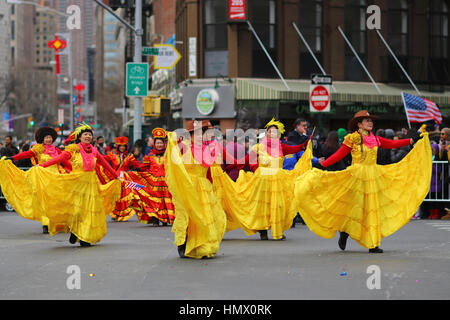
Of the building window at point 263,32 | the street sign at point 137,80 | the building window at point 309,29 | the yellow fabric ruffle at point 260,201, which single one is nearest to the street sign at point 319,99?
the street sign at point 137,80

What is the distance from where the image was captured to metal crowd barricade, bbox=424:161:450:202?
1777 centimetres

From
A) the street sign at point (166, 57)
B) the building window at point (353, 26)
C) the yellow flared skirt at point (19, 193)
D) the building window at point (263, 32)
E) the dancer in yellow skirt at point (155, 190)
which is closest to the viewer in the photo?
the yellow flared skirt at point (19, 193)

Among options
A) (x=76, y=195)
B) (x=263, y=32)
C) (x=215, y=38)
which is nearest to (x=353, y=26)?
(x=263, y=32)

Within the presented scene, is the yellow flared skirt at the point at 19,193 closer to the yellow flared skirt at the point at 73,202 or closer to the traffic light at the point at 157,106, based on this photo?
the yellow flared skirt at the point at 73,202

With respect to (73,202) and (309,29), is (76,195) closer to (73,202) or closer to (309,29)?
(73,202)

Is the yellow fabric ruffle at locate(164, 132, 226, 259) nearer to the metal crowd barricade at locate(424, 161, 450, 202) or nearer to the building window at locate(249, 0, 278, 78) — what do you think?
the metal crowd barricade at locate(424, 161, 450, 202)

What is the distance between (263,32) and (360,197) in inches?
900

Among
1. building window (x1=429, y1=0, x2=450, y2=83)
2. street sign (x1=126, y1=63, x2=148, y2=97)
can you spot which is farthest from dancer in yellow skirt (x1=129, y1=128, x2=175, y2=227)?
building window (x1=429, y1=0, x2=450, y2=83)

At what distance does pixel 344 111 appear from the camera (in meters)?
32.9

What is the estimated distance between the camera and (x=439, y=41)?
1404 inches

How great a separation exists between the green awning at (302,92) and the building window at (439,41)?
238cm

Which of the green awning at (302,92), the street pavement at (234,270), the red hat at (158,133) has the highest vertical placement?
the green awning at (302,92)

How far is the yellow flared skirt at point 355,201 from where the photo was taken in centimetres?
1081

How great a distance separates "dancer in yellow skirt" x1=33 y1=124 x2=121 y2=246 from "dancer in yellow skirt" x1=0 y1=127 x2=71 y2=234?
2166mm
